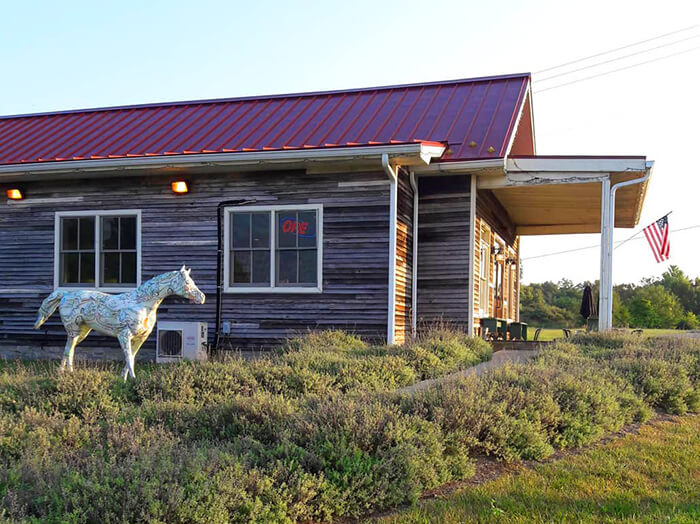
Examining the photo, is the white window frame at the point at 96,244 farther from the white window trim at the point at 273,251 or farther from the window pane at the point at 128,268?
the white window trim at the point at 273,251

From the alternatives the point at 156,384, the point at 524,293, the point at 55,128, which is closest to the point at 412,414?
the point at 156,384

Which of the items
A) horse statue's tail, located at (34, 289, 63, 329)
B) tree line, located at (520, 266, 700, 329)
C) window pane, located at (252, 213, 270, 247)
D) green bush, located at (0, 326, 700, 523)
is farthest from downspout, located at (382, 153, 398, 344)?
tree line, located at (520, 266, 700, 329)

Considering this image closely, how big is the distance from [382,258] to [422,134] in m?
2.94

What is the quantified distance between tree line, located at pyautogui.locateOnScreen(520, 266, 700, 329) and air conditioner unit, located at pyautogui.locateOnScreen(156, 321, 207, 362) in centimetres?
2635

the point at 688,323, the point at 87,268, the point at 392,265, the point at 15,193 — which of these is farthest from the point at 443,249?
the point at 688,323

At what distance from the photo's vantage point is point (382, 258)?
11.6 m

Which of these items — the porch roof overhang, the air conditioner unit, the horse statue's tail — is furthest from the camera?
the porch roof overhang

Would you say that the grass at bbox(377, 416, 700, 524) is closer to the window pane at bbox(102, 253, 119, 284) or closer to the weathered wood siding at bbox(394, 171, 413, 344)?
the weathered wood siding at bbox(394, 171, 413, 344)

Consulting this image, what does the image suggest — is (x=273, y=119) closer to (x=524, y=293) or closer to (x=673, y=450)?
(x=673, y=450)

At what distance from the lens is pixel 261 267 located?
1223 cm

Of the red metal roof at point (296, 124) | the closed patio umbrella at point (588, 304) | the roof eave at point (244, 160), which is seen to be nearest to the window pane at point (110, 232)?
the roof eave at point (244, 160)

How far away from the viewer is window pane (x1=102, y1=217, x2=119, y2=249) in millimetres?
12938

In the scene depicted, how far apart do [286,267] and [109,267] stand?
3367 mm

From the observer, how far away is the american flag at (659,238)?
15.3 metres
